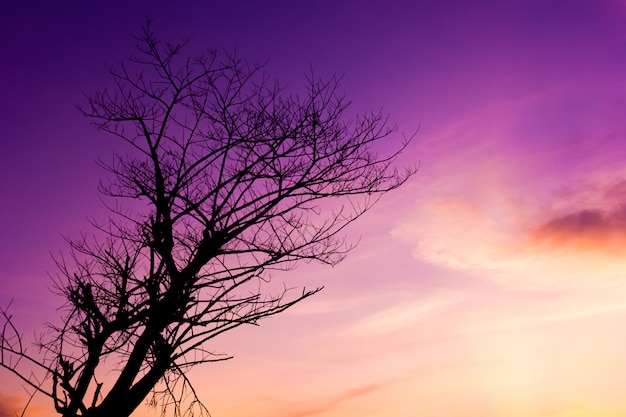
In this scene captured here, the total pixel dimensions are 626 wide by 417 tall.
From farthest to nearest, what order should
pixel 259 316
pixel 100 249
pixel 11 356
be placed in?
1. pixel 100 249
2. pixel 259 316
3. pixel 11 356

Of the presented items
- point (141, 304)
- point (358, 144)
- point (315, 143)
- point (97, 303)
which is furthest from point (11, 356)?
point (358, 144)

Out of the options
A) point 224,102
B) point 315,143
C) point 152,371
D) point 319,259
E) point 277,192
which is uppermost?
point 224,102

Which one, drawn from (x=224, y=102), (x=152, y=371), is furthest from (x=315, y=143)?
(x=152, y=371)

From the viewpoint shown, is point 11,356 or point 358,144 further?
point 358,144

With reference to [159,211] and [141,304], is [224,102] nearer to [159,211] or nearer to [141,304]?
[159,211]

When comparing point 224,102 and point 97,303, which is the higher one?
point 224,102

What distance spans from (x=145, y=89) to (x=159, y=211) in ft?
6.15

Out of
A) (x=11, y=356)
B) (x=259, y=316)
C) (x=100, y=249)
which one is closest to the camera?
(x=11, y=356)

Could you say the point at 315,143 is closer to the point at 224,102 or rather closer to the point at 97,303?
the point at 224,102

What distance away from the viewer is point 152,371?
7.03 metres

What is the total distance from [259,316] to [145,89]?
12.1 ft

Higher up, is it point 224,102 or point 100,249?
point 224,102

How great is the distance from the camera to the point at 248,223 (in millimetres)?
7754

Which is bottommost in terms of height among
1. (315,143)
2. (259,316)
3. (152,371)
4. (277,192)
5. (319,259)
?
(152,371)
